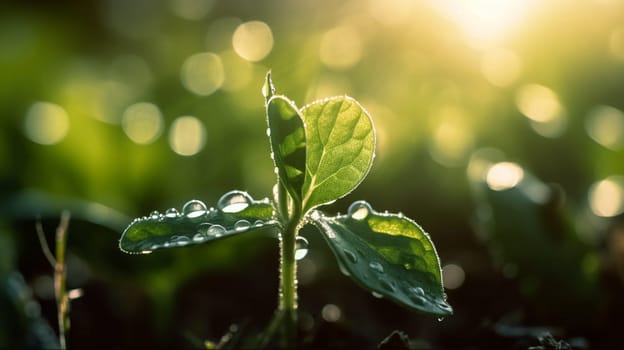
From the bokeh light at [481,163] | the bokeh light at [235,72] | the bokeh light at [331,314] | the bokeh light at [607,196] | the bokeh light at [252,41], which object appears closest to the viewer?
the bokeh light at [331,314]

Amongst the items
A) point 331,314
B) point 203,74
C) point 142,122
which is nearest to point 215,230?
point 331,314

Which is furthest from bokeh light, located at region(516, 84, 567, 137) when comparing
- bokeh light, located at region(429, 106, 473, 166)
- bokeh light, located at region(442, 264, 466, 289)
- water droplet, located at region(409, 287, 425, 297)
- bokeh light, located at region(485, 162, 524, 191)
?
water droplet, located at region(409, 287, 425, 297)

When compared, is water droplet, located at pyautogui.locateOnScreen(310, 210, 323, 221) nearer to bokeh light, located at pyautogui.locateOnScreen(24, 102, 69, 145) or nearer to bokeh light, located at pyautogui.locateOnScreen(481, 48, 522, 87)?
bokeh light, located at pyautogui.locateOnScreen(24, 102, 69, 145)

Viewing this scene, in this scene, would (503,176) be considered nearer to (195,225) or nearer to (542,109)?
(542,109)

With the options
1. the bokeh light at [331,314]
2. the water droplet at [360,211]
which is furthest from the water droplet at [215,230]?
the bokeh light at [331,314]

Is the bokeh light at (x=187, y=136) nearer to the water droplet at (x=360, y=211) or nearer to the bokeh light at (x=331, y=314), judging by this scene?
the bokeh light at (x=331, y=314)

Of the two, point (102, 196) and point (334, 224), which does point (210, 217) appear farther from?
point (102, 196)
